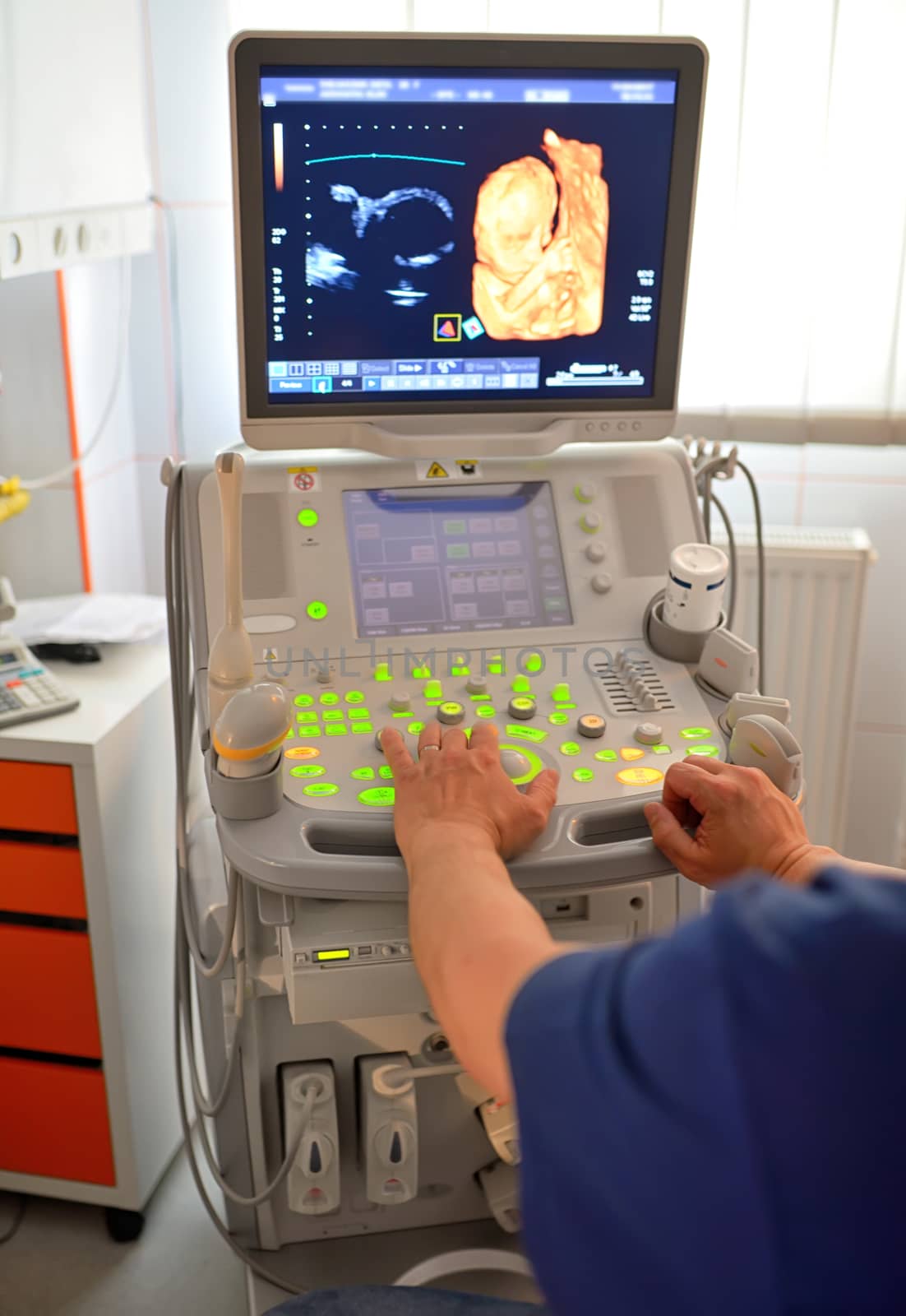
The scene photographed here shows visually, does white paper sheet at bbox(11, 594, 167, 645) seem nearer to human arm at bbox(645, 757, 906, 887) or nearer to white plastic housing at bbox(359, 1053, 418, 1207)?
white plastic housing at bbox(359, 1053, 418, 1207)

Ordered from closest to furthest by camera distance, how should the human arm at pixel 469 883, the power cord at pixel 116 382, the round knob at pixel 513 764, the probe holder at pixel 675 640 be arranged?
1. the human arm at pixel 469 883
2. the round knob at pixel 513 764
3. the probe holder at pixel 675 640
4. the power cord at pixel 116 382

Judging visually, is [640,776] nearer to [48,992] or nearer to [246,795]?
[246,795]

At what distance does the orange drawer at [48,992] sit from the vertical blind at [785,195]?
50.6 inches

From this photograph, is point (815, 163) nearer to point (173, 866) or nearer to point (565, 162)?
point (565, 162)

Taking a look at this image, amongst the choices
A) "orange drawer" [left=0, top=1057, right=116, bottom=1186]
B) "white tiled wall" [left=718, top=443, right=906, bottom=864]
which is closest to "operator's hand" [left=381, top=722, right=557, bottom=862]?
"orange drawer" [left=0, top=1057, right=116, bottom=1186]

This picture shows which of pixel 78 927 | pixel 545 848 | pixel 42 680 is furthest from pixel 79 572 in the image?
pixel 545 848

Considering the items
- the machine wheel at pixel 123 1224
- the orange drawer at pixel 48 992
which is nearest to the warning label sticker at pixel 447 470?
the orange drawer at pixel 48 992

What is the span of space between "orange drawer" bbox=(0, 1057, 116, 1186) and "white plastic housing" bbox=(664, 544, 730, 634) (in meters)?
1.06

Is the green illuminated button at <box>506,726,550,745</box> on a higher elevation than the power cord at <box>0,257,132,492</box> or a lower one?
lower

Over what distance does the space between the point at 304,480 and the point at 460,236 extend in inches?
12.2

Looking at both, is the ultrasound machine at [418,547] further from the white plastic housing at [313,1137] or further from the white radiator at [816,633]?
the white radiator at [816,633]

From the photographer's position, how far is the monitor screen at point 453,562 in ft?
4.47

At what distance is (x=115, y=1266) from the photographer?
1.84 m

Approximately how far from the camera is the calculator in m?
1.63
